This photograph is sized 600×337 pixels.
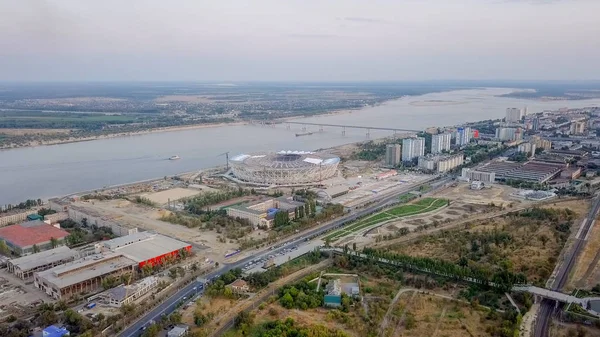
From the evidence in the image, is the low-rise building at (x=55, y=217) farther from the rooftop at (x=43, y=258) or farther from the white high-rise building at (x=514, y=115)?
the white high-rise building at (x=514, y=115)

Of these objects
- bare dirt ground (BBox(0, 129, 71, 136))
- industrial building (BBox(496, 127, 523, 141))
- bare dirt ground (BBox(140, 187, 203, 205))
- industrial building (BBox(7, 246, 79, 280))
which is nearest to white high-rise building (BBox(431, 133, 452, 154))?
industrial building (BBox(496, 127, 523, 141))

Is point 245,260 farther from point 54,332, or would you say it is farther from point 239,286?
point 54,332

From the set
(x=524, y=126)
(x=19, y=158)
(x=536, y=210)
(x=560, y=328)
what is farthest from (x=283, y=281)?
(x=524, y=126)

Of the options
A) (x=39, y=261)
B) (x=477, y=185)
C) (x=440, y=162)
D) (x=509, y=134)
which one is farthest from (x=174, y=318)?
(x=509, y=134)

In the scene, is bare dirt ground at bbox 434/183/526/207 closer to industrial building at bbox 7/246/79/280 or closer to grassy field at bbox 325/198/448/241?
grassy field at bbox 325/198/448/241

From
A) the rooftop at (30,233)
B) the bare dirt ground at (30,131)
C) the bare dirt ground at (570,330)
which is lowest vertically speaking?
the bare dirt ground at (570,330)

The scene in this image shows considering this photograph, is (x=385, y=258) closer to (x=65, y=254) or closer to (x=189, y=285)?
(x=189, y=285)

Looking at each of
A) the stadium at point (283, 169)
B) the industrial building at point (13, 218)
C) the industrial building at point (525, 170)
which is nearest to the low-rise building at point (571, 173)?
the industrial building at point (525, 170)
